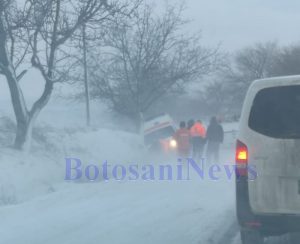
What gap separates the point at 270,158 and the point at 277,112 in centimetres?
47

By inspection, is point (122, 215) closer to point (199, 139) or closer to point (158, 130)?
point (199, 139)

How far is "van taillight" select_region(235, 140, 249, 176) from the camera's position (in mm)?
6949

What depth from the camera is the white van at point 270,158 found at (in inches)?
264

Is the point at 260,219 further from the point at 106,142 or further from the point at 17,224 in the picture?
the point at 106,142

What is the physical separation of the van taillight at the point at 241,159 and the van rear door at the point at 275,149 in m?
0.07

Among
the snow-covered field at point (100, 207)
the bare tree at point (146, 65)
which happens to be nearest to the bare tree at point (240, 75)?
the bare tree at point (146, 65)

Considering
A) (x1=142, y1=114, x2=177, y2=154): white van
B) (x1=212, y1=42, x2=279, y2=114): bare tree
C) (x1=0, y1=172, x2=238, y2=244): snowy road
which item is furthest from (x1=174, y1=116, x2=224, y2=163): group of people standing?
(x1=212, y1=42, x2=279, y2=114): bare tree

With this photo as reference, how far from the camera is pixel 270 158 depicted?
677 centimetres

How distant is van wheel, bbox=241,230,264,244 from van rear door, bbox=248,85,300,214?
47 cm

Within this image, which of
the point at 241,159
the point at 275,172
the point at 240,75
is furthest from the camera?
the point at 240,75

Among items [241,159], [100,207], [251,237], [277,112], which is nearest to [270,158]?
[241,159]

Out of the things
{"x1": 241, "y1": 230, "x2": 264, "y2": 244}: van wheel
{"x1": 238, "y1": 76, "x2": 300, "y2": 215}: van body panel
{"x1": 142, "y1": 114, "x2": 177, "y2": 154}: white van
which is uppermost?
{"x1": 142, "y1": 114, "x2": 177, "y2": 154}: white van

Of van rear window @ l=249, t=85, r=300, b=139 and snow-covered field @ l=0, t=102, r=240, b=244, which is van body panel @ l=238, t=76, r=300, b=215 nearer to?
van rear window @ l=249, t=85, r=300, b=139

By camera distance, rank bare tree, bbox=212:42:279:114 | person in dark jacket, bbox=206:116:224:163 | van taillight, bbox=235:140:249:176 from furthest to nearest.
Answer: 1. bare tree, bbox=212:42:279:114
2. person in dark jacket, bbox=206:116:224:163
3. van taillight, bbox=235:140:249:176
